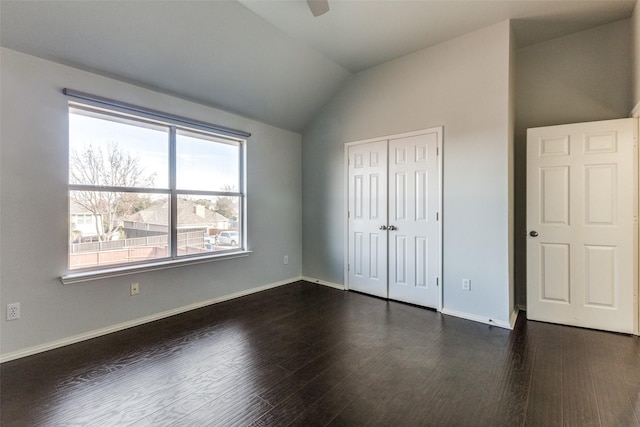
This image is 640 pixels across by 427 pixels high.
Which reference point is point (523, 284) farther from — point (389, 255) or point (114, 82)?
point (114, 82)

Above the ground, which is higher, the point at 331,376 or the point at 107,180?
the point at 107,180

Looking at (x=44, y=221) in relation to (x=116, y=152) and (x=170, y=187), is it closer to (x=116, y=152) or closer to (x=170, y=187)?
(x=116, y=152)

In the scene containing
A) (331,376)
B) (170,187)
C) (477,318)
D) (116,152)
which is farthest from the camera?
(170,187)

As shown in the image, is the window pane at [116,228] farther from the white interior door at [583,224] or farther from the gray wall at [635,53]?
the gray wall at [635,53]

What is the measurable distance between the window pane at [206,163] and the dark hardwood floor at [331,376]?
166 centimetres

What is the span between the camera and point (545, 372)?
2129 millimetres

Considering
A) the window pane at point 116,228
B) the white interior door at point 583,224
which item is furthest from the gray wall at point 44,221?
the white interior door at point 583,224

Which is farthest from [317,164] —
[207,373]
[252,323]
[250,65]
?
[207,373]

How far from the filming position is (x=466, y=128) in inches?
125

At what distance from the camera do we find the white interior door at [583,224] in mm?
2760

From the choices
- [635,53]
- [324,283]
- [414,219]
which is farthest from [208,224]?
[635,53]

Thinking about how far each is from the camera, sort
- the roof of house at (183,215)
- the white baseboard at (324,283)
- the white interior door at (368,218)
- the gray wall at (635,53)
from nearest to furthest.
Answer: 1. the gray wall at (635,53)
2. the roof of house at (183,215)
3. the white interior door at (368,218)
4. the white baseboard at (324,283)

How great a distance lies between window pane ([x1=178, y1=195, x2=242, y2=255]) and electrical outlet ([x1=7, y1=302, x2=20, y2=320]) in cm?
138

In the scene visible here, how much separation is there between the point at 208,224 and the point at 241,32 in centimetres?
225
